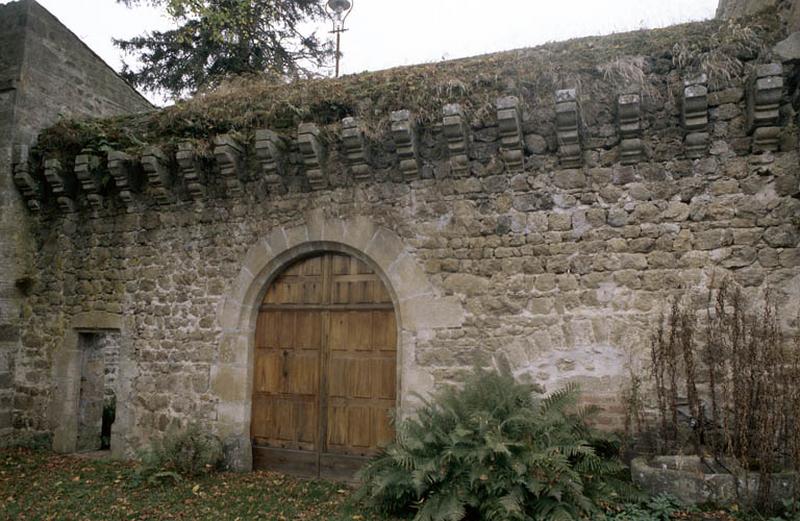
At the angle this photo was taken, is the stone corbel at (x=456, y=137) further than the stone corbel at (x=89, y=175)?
No

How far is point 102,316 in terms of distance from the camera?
8195 mm

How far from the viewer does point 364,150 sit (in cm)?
672

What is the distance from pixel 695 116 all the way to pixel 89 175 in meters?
7.39

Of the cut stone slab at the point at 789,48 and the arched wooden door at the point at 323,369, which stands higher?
the cut stone slab at the point at 789,48

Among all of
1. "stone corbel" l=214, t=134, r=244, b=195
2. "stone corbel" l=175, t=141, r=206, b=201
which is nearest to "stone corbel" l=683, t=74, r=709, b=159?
"stone corbel" l=214, t=134, r=244, b=195

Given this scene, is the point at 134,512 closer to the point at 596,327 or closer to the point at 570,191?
the point at 596,327

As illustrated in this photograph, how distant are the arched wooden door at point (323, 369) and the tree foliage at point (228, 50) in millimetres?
9200

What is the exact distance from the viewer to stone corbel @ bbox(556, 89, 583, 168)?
579 cm

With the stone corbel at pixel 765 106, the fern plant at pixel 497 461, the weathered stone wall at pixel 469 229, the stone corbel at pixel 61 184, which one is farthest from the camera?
the stone corbel at pixel 61 184

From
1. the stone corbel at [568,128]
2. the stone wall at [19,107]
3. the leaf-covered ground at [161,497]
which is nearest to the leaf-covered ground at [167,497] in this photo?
the leaf-covered ground at [161,497]

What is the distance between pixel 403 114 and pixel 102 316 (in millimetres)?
4982

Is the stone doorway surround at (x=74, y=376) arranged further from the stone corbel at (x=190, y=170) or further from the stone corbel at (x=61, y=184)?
the stone corbel at (x=190, y=170)

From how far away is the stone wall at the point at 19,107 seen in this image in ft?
28.2

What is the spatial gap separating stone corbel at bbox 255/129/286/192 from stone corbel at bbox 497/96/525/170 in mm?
2590
